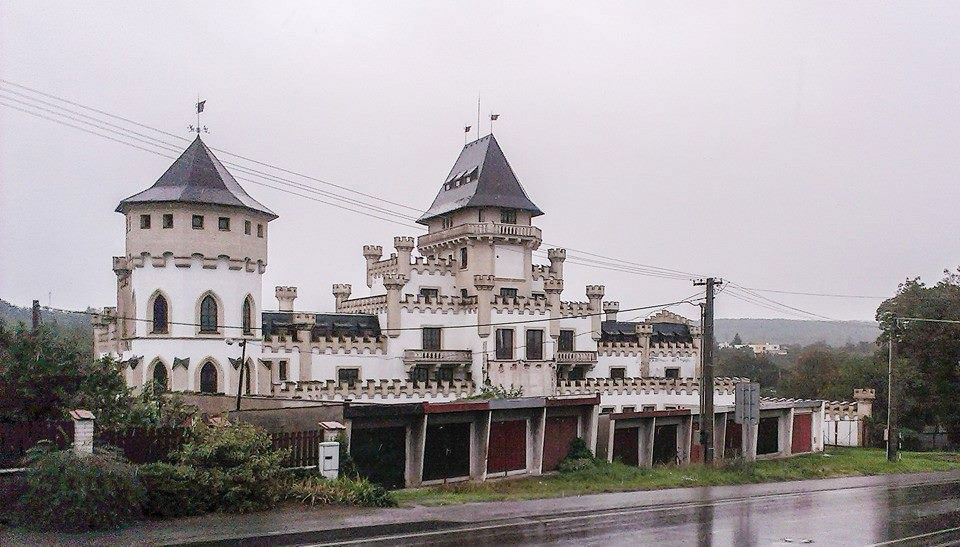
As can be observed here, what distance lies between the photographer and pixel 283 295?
5406 centimetres

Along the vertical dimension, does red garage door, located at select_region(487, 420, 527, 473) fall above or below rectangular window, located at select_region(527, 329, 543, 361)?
below

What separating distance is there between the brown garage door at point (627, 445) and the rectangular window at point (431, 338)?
767 inches

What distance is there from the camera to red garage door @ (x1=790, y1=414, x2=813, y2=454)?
43.6 m

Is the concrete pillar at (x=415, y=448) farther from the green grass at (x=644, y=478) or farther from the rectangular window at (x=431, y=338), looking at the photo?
the rectangular window at (x=431, y=338)

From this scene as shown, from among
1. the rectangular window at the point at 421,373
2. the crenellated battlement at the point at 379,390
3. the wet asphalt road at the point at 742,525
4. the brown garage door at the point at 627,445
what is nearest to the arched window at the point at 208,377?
the crenellated battlement at the point at 379,390

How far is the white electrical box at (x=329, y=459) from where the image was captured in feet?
70.4

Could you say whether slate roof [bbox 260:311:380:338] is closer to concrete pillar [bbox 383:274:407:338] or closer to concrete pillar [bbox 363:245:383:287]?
concrete pillar [bbox 383:274:407:338]

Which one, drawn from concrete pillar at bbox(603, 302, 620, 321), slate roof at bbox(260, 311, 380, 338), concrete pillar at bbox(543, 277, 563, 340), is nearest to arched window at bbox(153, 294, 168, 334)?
slate roof at bbox(260, 311, 380, 338)

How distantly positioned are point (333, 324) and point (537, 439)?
2384 centimetres

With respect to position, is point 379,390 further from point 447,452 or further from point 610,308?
point 610,308

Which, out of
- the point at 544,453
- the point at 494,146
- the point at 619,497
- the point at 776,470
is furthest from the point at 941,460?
the point at 494,146

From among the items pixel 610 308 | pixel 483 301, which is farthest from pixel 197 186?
pixel 610 308

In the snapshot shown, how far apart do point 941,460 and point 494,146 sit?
31.2m

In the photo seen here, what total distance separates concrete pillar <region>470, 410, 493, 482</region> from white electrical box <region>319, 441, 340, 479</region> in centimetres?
709
